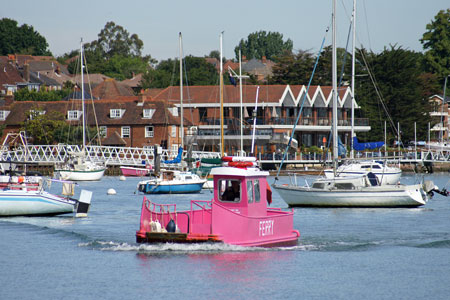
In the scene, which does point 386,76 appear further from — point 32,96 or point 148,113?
point 32,96

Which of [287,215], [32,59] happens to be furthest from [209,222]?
[32,59]

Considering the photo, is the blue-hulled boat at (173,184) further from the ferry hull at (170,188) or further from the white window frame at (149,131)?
the white window frame at (149,131)

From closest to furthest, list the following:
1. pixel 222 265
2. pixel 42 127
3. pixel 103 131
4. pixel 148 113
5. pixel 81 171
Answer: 1. pixel 222 265
2. pixel 81 171
3. pixel 42 127
4. pixel 148 113
5. pixel 103 131

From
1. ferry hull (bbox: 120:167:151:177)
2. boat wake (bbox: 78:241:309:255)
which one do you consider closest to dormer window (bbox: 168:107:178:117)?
ferry hull (bbox: 120:167:151:177)

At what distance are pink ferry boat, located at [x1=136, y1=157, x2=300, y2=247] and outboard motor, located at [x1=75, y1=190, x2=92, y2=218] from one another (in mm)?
13396

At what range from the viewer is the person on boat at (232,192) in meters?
29.4

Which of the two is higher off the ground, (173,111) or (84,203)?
(173,111)

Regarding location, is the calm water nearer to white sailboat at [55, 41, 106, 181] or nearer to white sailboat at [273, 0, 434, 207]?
white sailboat at [273, 0, 434, 207]

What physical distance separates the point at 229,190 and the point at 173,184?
105 feet

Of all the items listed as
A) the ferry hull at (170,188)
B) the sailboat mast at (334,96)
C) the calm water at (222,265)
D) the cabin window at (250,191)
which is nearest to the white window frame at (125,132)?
the ferry hull at (170,188)

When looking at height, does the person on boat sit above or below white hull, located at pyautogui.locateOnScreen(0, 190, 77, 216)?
above

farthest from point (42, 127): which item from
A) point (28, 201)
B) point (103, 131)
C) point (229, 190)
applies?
point (229, 190)

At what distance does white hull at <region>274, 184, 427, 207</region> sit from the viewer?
154 feet

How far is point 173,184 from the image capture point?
6109cm
